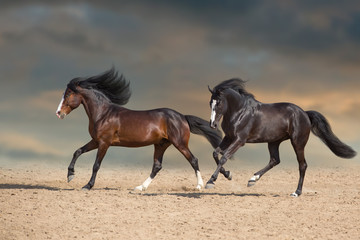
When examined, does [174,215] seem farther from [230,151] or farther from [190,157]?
[190,157]

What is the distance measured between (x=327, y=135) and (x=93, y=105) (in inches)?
203

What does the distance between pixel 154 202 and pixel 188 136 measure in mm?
2224

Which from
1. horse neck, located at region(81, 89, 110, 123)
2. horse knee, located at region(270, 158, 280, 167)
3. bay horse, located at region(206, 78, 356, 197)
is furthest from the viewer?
horse neck, located at region(81, 89, 110, 123)

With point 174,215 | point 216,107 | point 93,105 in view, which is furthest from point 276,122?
point 93,105

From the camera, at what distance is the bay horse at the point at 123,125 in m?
11.4

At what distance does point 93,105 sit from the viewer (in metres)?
11.7

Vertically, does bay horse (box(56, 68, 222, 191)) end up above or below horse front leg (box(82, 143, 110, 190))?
above

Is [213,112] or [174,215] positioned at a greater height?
[213,112]

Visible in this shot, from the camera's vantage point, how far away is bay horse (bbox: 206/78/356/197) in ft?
34.0

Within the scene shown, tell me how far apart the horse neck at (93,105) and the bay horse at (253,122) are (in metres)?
2.69

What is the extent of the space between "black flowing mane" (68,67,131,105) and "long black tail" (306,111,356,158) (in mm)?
4137

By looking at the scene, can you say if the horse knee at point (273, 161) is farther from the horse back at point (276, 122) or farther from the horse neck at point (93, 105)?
the horse neck at point (93, 105)

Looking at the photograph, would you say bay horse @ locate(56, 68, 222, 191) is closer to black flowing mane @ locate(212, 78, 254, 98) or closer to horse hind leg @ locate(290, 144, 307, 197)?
black flowing mane @ locate(212, 78, 254, 98)

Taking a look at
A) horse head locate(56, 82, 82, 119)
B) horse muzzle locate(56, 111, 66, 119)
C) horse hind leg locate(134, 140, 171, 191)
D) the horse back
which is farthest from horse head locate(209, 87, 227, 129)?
horse muzzle locate(56, 111, 66, 119)
